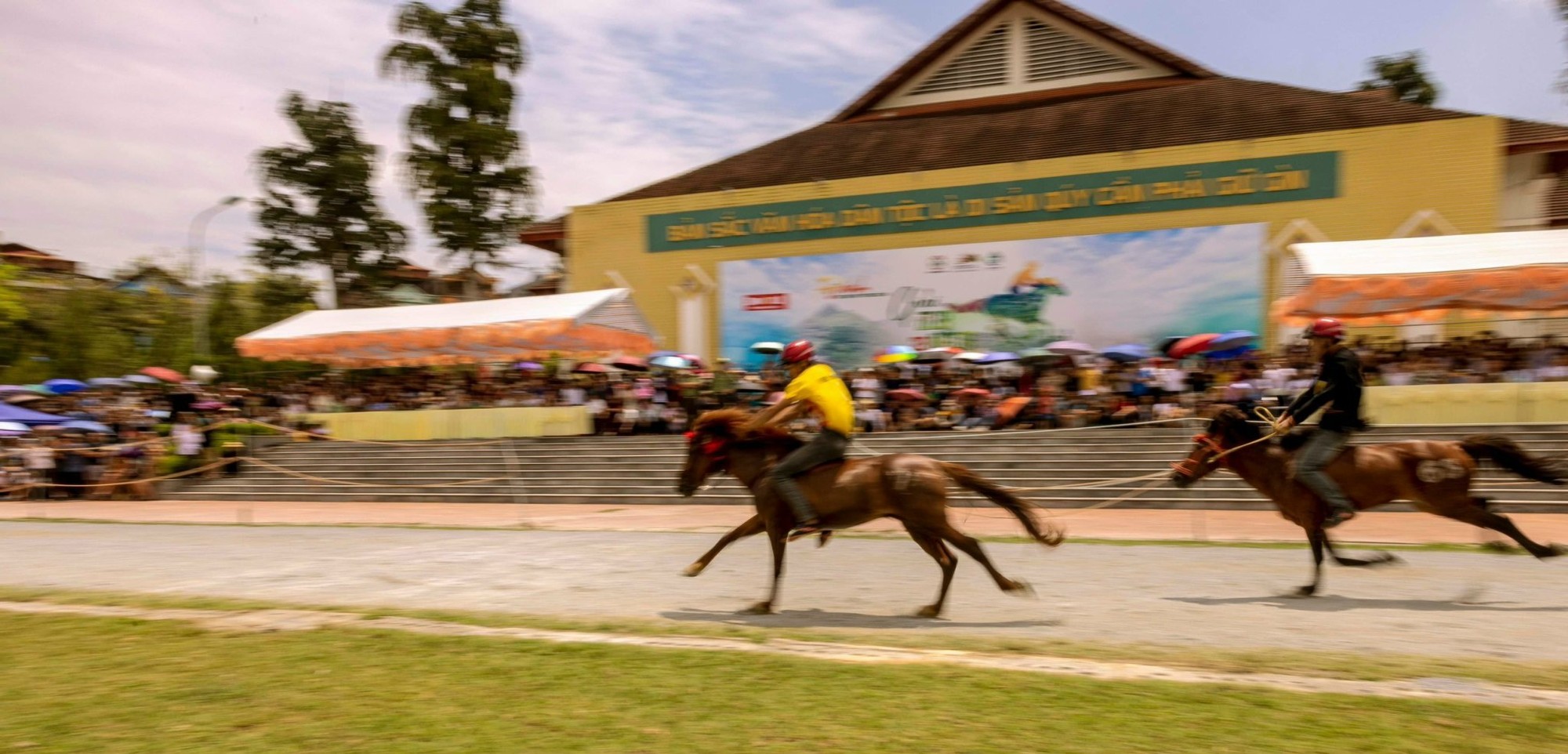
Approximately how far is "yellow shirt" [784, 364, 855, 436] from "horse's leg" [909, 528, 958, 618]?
939mm

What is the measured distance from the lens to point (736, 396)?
2414cm

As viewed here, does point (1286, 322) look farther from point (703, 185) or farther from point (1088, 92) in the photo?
point (703, 185)

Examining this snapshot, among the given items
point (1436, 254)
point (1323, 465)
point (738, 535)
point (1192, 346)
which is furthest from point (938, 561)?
point (1436, 254)

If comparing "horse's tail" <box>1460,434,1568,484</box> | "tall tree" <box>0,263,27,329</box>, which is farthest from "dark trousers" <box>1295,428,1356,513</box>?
"tall tree" <box>0,263,27,329</box>

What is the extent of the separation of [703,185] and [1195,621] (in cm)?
2913

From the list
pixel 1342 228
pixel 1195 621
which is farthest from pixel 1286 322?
pixel 1195 621

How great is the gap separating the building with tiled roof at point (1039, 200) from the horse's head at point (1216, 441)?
17.4 m

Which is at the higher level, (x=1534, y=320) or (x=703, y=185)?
(x=703, y=185)

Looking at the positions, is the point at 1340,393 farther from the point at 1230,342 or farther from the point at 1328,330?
the point at 1230,342

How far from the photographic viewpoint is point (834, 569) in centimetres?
1066

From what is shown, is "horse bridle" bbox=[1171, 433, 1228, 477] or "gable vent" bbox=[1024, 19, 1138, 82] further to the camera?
"gable vent" bbox=[1024, 19, 1138, 82]

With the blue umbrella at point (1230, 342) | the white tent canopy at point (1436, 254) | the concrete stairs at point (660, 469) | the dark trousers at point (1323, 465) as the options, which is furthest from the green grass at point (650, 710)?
the blue umbrella at point (1230, 342)

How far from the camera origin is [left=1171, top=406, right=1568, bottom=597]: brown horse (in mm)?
8398

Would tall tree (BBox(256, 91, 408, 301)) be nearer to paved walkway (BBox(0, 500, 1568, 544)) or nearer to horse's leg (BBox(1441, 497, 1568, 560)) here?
paved walkway (BBox(0, 500, 1568, 544))
